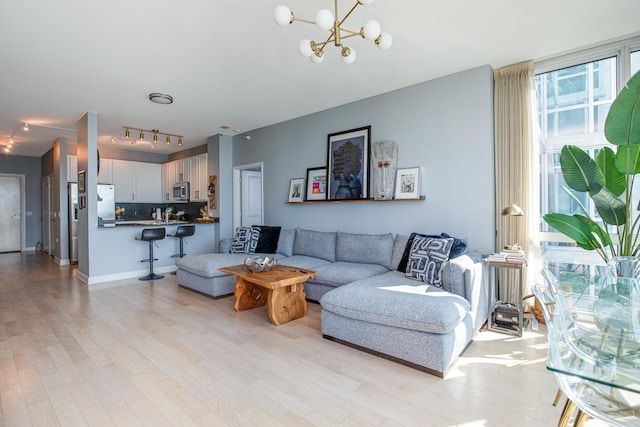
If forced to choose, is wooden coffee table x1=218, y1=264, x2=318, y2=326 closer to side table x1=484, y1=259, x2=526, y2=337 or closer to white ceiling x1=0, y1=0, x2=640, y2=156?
side table x1=484, y1=259, x2=526, y2=337

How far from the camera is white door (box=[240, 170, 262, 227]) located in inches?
263

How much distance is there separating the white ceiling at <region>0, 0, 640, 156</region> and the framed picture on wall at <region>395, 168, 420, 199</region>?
1.08m

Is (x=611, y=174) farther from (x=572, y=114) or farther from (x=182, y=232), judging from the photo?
(x=182, y=232)

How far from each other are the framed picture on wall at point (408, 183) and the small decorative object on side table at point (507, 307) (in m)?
1.18

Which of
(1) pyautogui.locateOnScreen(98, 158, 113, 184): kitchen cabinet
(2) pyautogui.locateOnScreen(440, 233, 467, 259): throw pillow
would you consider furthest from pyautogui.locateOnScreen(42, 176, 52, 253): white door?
(2) pyautogui.locateOnScreen(440, 233, 467, 259): throw pillow

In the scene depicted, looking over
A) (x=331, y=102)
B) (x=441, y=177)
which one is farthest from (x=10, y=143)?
(x=441, y=177)

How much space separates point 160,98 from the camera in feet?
14.1

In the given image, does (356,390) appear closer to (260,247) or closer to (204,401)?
(204,401)

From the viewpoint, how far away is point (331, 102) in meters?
4.60

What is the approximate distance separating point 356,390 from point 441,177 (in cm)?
258

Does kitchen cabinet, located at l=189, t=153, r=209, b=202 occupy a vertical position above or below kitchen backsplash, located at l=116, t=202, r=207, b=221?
above

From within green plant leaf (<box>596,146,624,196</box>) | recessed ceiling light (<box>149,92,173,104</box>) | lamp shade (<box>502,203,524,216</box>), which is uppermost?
recessed ceiling light (<box>149,92,173,104</box>)

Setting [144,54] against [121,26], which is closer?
[121,26]

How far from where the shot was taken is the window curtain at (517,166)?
3.25m
